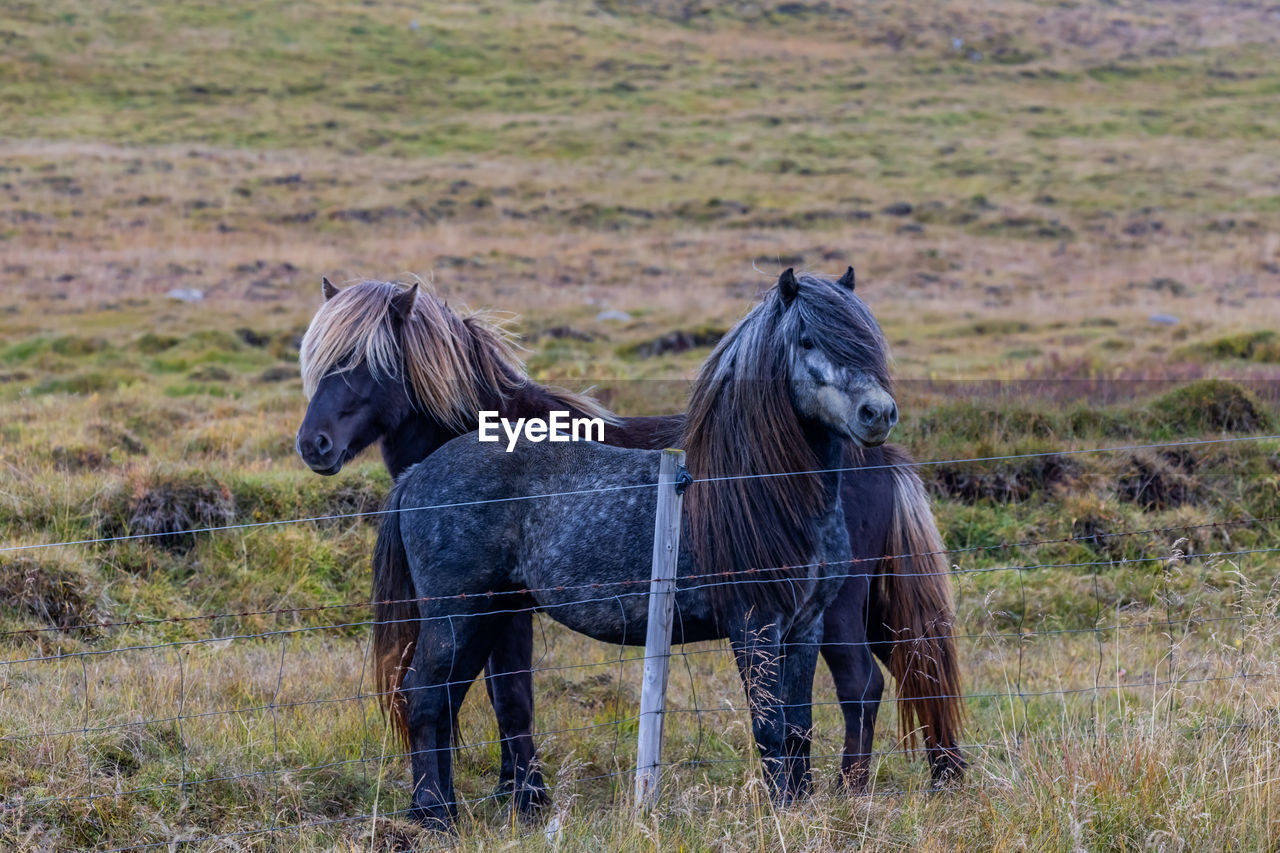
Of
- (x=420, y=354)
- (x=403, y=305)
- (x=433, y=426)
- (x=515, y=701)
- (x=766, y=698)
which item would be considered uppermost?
(x=403, y=305)

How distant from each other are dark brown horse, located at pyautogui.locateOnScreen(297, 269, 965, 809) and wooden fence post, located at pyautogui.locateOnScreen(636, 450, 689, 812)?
3.16ft

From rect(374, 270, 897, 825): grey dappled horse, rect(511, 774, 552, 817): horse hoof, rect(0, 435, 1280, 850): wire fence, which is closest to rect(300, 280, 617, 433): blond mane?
rect(374, 270, 897, 825): grey dappled horse

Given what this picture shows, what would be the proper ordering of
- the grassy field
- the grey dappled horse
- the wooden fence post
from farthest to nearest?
the grassy field, the grey dappled horse, the wooden fence post

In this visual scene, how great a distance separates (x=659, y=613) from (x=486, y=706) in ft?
7.65

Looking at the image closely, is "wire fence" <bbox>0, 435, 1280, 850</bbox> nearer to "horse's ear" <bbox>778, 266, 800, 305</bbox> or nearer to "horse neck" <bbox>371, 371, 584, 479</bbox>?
"horse neck" <bbox>371, 371, 584, 479</bbox>

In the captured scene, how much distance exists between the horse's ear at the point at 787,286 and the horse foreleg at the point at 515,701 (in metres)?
2.01

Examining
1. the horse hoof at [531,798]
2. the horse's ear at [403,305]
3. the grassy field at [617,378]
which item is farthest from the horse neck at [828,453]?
the horse's ear at [403,305]

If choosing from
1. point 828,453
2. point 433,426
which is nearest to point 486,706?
point 433,426

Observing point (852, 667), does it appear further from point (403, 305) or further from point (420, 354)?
point (403, 305)

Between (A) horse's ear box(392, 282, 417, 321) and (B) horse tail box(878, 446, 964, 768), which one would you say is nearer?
(B) horse tail box(878, 446, 964, 768)

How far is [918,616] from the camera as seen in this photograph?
18.2 feet

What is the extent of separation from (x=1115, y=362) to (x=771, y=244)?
1717 centimetres

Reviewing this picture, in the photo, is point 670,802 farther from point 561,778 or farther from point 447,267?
point 447,267

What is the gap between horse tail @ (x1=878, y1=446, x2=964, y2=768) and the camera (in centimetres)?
544
